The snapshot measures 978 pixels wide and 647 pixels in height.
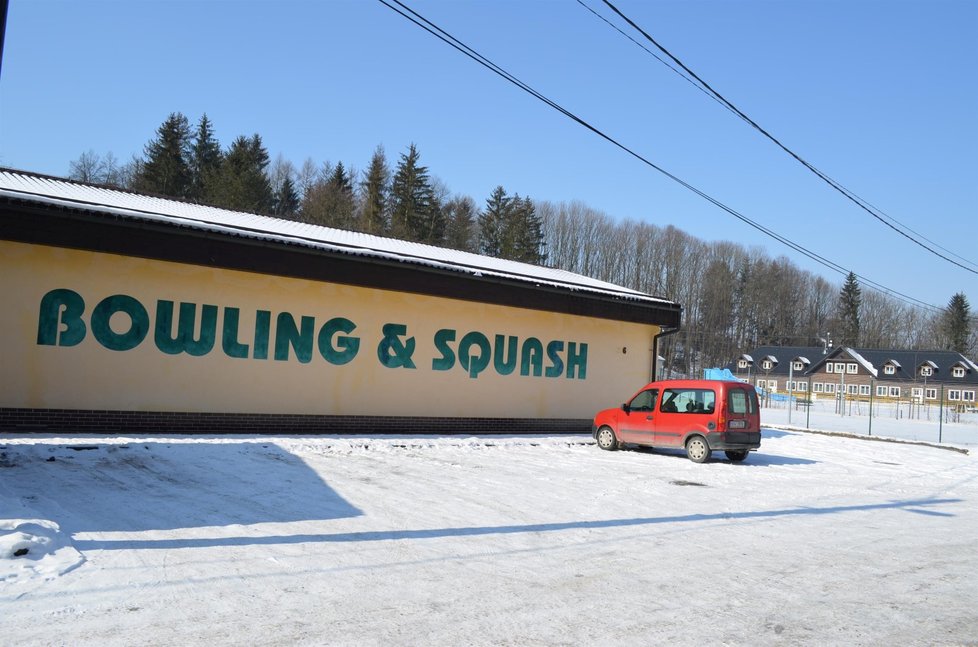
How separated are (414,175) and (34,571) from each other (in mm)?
52098

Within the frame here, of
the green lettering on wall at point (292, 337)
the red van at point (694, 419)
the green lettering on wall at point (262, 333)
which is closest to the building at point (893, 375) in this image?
the red van at point (694, 419)

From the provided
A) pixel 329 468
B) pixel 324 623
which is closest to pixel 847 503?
pixel 329 468

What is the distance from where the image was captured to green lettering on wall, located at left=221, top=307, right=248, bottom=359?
15047 mm

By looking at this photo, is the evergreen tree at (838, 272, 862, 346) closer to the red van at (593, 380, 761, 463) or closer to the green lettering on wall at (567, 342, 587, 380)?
the green lettering on wall at (567, 342, 587, 380)

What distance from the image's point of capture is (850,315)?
96688 millimetres

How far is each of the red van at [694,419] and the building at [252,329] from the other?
3.63m

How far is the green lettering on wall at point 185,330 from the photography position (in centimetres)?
1438

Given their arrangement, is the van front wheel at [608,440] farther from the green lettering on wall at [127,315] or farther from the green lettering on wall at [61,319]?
the green lettering on wall at [61,319]

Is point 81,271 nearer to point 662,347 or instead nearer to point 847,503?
point 847,503

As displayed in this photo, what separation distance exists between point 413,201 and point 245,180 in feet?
42.8

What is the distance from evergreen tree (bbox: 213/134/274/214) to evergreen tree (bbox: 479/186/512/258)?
747 inches

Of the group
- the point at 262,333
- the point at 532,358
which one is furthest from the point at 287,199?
the point at 262,333

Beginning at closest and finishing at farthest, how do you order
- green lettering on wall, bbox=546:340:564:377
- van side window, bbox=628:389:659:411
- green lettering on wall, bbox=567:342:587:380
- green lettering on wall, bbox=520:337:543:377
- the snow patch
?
the snow patch
van side window, bbox=628:389:659:411
green lettering on wall, bbox=520:337:543:377
green lettering on wall, bbox=546:340:564:377
green lettering on wall, bbox=567:342:587:380

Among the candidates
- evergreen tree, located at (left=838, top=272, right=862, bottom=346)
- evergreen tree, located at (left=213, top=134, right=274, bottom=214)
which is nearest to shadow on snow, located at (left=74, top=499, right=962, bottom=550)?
evergreen tree, located at (left=213, top=134, right=274, bottom=214)
